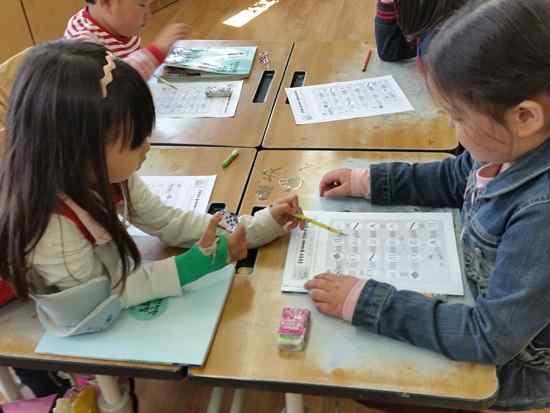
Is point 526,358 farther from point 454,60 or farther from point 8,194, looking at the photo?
point 8,194

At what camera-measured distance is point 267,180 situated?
127cm

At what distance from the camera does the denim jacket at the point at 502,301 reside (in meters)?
0.82

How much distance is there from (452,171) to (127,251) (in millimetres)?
641

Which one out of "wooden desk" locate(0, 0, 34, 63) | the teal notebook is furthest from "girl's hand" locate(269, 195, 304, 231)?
"wooden desk" locate(0, 0, 34, 63)

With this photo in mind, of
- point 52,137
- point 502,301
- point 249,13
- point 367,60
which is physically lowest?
point 249,13

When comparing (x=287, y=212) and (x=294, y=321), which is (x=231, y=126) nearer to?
(x=287, y=212)

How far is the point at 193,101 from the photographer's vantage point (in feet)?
5.24

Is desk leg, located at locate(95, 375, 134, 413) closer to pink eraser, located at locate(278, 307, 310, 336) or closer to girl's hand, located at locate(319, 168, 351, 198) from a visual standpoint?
pink eraser, located at locate(278, 307, 310, 336)

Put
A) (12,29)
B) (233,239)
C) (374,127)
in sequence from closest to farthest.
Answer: (233,239)
(374,127)
(12,29)

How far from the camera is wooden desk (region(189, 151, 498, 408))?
81 cm

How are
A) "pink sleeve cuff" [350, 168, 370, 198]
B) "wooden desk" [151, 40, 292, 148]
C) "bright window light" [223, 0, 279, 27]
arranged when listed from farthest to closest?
"bright window light" [223, 0, 279, 27] → "wooden desk" [151, 40, 292, 148] → "pink sleeve cuff" [350, 168, 370, 198]

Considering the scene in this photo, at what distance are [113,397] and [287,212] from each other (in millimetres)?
460

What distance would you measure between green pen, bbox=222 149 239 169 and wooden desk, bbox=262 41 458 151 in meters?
0.08

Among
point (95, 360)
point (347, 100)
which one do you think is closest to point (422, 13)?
point (347, 100)
